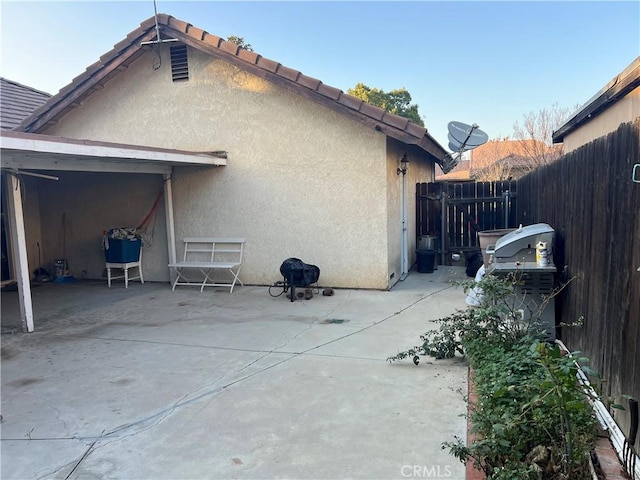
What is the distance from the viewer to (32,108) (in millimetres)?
10938

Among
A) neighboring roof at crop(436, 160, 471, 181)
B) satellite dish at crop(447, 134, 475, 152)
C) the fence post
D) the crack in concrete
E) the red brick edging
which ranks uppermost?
neighboring roof at crop(436, 160, 471, 181)

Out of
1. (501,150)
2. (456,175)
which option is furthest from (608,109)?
(456,175)

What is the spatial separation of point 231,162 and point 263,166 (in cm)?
70

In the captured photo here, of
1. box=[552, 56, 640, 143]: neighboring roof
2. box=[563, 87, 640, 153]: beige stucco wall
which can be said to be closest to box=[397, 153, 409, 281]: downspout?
box=[552, 56, 640, 143]: neighboring roof

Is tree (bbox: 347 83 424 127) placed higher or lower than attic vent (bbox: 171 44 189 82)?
higher

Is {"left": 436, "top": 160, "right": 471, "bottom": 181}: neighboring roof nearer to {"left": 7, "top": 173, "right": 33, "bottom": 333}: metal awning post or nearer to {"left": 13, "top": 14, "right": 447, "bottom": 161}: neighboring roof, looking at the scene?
{"left": 13, "top": 14, "right": 447, "bottom": 161}: neighboring roof

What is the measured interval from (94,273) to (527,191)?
926cm

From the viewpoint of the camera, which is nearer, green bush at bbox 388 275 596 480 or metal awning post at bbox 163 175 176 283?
green bush at bbox 388 275 596 480

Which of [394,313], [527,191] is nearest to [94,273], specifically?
[394,313]

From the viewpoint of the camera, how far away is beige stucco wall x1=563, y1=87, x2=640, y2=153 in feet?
18.3

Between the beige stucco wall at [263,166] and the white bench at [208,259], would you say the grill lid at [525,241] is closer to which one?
the beige stucco wall at [263,166]

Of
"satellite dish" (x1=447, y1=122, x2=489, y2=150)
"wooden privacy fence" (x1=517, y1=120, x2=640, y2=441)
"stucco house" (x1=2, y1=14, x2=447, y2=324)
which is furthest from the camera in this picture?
"satellite dish" (x1=447, y1=122, x2=489, y2=150)

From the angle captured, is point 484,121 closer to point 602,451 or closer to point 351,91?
point 351,91

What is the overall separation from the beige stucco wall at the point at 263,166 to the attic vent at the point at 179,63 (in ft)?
0.46
